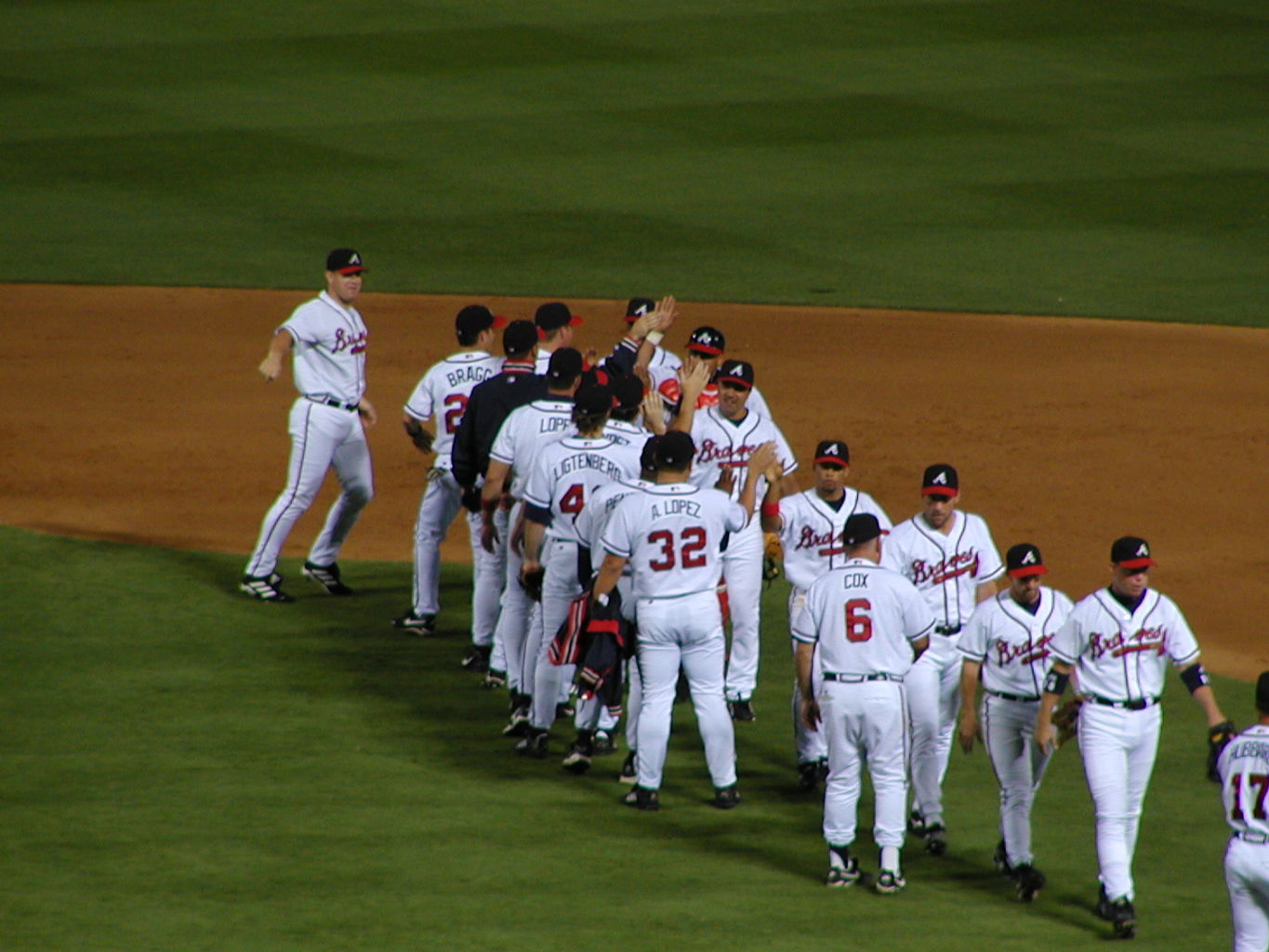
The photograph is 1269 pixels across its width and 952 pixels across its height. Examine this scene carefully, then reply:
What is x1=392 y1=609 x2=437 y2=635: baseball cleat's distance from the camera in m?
10.7

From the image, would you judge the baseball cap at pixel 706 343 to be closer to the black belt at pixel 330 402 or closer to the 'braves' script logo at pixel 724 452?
the 'braves' script logo at pixel 724 452

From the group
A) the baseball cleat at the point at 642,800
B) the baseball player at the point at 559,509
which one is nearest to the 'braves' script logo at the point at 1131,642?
the baseball cleat at the point at 642,800

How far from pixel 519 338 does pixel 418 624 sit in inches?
79.9

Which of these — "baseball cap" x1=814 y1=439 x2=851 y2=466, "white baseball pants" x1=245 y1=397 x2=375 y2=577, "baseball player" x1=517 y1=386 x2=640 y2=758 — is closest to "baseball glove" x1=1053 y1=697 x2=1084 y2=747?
"baseball cap" x1=814 y1=439 x2=851 y2=466

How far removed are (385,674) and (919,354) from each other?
7911 mm

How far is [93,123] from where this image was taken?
80.5 ft

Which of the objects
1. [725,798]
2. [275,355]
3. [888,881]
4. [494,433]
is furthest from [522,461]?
[888,881]

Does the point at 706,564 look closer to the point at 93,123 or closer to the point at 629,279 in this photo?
the point at 629,279

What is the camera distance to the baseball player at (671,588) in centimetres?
810

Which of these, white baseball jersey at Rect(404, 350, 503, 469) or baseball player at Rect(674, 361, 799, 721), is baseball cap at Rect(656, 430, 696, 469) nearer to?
baseball player at Rect(674, 361, 799, 721)

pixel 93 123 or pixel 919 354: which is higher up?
pixel 93 123

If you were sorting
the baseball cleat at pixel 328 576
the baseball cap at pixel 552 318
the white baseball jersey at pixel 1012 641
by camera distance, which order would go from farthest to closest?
1. the baseball cleat at pixel 328 576
2. the baseball cap at pixel 552 318
3. the white baseball jersey at pixel 1012 641

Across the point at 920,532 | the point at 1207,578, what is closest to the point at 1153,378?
the point at 1207,578

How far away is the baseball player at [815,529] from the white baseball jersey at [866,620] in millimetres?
1000
